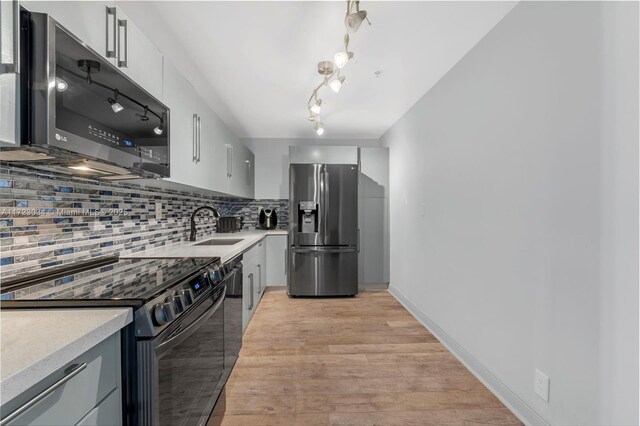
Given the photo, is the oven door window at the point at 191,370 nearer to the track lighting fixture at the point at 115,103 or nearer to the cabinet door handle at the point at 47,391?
the cabinet door handle at the point at 47,391

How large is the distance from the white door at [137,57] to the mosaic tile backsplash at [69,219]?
1.98 feet

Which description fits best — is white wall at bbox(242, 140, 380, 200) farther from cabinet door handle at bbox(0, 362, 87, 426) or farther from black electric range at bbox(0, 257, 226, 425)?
cabinet door handle at bbox(0, 362, 87, 426)

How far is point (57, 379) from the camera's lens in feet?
2.16

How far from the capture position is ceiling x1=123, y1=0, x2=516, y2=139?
1677 millimetres

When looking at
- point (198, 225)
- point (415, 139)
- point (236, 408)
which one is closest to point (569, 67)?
point (415, 139)

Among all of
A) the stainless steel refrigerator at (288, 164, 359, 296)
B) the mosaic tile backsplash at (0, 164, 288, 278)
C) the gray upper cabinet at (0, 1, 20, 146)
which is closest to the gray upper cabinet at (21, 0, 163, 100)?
the gray upper cabinet at (0, 1, 20, 146)

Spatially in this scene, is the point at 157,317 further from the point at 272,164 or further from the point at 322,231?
the point at 272,164

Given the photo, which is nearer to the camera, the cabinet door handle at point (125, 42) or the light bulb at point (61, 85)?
the light bulb at point (61, 85)

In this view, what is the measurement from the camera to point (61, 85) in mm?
908

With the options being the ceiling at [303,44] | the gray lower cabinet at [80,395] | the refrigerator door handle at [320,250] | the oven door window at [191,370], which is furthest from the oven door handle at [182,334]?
the refrigerator door handle at [320,250]

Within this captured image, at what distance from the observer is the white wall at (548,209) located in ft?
3.66

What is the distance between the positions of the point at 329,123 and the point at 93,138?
3082 mm

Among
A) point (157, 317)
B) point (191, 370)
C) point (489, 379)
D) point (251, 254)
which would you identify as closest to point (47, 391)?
point (157, 317)

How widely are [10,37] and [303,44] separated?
5.19 ft
